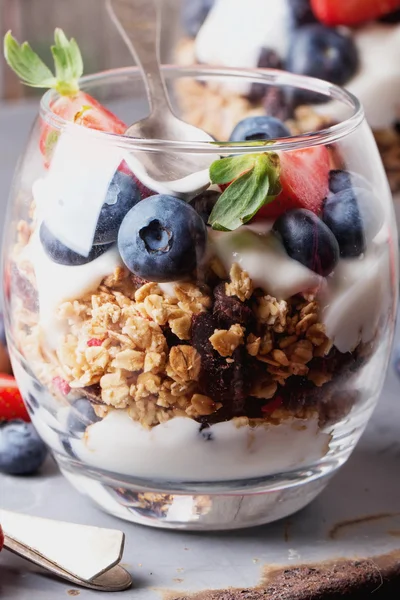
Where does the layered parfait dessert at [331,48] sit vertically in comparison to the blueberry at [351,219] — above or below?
below

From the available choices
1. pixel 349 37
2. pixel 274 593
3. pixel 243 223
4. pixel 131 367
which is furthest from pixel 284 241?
pixel 349 37

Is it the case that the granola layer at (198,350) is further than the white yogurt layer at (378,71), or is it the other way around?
the white yogurt layer at (378,71)

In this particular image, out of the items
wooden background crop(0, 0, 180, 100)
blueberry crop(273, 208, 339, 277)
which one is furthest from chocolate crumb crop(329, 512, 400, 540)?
wooden background crop(0, 0, 180, 100)

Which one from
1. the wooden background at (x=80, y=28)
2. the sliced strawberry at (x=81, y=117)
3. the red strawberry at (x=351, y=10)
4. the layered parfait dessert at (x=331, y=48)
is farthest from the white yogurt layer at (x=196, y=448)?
the wooden background at (x=80, y=28)

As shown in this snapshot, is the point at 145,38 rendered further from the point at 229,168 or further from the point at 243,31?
the point at 243,31

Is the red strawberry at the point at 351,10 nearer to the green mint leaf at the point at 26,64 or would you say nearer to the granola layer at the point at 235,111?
the granola layer at the point at 235,111

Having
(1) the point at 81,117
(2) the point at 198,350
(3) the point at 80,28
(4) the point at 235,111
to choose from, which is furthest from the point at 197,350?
(3) the point at 80,28

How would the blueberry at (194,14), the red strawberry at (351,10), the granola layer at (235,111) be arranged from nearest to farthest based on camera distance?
the granola layer at (235,111) < the red strawberry at (351,10) < the blueberry at (194,14)

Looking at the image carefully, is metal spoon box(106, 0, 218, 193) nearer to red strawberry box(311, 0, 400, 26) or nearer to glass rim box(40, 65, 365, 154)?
glass rim box(40, 65, 365, 154)
